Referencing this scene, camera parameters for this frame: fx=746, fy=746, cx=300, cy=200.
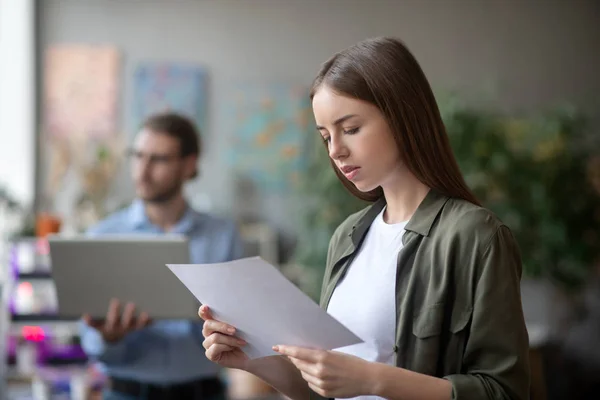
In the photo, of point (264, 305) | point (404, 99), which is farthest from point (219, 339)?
point (404, 99)

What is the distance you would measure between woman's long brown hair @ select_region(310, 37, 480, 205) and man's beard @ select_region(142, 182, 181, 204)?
132 centimetres

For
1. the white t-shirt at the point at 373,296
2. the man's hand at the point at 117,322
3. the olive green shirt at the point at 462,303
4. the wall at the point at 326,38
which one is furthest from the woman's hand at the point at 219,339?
the wall at the point at 326,38

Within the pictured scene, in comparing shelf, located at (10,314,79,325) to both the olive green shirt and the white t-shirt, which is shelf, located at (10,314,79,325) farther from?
the olive green shirt

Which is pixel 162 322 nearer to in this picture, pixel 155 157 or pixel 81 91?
pixel 155 157

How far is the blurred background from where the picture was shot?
4285mm

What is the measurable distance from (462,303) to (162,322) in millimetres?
1477

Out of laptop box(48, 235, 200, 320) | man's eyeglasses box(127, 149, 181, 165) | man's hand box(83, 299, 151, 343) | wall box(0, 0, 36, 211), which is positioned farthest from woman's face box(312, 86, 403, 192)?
wall box(0, 0, 36, 211)

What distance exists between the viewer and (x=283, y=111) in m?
5.96

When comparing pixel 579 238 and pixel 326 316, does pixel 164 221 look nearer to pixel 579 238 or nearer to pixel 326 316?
pixel 326 316

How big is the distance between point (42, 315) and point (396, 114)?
3.03 m

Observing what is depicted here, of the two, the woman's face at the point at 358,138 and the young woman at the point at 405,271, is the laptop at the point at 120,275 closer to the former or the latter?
the young woman at the point at 405,271

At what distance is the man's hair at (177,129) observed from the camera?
2.57 metres

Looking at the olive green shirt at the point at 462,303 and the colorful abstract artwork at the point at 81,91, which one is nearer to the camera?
the olive green shirt at the point at 462,303

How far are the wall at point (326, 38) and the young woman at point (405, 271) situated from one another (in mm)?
4538
